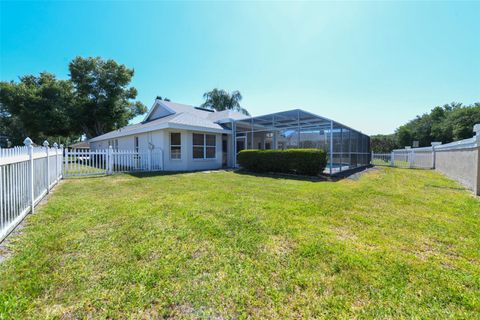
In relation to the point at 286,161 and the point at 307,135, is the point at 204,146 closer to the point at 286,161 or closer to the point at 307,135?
the point at 286,161

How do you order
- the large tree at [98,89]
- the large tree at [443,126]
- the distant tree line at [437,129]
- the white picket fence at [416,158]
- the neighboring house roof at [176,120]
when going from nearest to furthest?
the neighboring house roof at [176,120]
the white picket fence at [416,158]
the large tree at [98,89]
the large tree at [443,126]
the distant tree line at [437,129]

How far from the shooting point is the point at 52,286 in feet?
6.75

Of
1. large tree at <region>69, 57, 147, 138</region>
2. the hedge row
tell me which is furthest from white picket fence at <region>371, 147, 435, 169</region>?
large tree at <region>69, 57, 147, 138</region>

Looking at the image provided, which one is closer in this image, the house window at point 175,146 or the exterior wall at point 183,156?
the exterior wall at point 183,156

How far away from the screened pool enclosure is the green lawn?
26.9 ft

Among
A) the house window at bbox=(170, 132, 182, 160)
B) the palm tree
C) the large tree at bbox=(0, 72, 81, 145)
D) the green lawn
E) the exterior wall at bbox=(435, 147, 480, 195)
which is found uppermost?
the palm tree

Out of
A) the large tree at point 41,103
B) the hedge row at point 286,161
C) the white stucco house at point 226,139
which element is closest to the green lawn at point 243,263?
the hedge row at point 286,161

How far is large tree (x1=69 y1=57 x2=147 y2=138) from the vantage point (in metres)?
25.1

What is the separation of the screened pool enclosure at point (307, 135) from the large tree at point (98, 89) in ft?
65.5

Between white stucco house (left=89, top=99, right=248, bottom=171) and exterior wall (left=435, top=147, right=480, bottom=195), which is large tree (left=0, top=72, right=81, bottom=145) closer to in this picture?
white stucco house (left=89, top=99, right=248, bottom=171)

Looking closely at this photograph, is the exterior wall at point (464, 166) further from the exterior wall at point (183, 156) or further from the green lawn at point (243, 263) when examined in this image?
the exterior wall at point (183, 156)

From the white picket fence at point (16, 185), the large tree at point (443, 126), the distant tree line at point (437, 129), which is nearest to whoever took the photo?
the white picket fence at point (16, 185)

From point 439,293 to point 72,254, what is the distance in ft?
13.8

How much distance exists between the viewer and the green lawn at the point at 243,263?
182 centimetres
